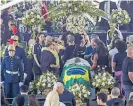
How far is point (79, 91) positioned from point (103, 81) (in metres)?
0.42

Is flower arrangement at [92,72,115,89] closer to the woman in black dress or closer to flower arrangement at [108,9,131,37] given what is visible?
the woman in black dress

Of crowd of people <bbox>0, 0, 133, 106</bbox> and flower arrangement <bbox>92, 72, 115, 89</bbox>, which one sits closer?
flower arrangement <bbox>92, 72, 115, 89</bbox>

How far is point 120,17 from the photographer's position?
25.5 ft

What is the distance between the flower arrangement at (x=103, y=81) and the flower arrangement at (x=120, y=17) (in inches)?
34.3

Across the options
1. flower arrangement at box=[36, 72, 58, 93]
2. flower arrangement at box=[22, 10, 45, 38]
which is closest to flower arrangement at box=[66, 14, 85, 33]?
flower arrangement at box=[22, 10, 45, 38]

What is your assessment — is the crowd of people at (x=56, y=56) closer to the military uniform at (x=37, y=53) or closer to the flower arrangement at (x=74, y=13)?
the military uniform at (x=37, y=53)

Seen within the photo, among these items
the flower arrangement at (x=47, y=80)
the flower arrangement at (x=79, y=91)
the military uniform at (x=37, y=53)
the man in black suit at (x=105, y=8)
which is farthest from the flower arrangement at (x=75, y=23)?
the flower arrangement at (x=79, y=91)

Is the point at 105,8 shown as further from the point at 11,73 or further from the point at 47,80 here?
the point at 11,73

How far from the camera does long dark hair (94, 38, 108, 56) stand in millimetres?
7734

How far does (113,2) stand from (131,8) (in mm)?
297

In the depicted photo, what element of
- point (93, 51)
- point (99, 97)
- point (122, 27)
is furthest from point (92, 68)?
point (99, 97)

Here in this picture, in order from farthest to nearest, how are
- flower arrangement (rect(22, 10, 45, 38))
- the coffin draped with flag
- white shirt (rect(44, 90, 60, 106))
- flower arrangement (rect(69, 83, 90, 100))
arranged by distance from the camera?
1. flower arrangement (rect(22, 10, 45, 38))
2. the coffin draped with flag
3. flower arrangement (rect(69, 83, 90, 100))
4. white shirt (rect(44, 90, 60, 106))

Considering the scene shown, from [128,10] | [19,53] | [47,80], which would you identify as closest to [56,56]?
[47,80]

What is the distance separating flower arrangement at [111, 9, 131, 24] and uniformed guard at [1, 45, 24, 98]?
1635 millimetres
